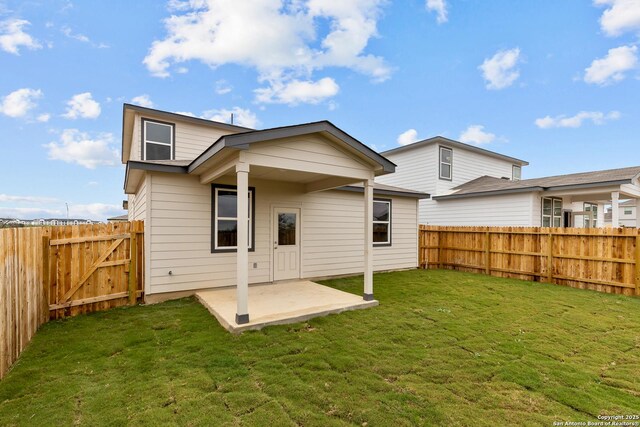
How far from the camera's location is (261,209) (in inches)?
294

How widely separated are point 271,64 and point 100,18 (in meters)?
6.52

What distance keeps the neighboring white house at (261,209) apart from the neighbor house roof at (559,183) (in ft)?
16.0

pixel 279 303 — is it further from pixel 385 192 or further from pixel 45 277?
pixel 385 192

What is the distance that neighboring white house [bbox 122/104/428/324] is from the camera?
16.7 feet

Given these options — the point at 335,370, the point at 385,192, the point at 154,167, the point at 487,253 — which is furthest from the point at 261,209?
the point at 487,253

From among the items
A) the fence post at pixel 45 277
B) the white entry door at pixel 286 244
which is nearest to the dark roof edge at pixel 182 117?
the white entry door at pixel 286 244

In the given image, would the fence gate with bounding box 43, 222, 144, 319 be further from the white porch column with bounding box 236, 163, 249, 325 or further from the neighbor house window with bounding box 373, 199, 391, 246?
the neighbor house window with bounding box 373, 199, 391, 246

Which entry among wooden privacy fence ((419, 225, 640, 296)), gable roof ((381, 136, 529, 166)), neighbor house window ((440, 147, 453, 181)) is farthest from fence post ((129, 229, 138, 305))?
neighbor house window ((440, 147, 453, 181))

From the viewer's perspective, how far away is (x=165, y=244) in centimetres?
625

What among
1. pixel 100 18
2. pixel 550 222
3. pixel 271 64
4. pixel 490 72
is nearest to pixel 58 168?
pixel 100 18

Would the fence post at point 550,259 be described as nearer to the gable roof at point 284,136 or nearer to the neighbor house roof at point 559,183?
the neighbor house roof at point 559,183

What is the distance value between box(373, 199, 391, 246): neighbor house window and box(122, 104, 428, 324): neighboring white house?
3cm

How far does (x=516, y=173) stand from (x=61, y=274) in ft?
73.9

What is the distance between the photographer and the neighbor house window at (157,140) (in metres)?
10.0
